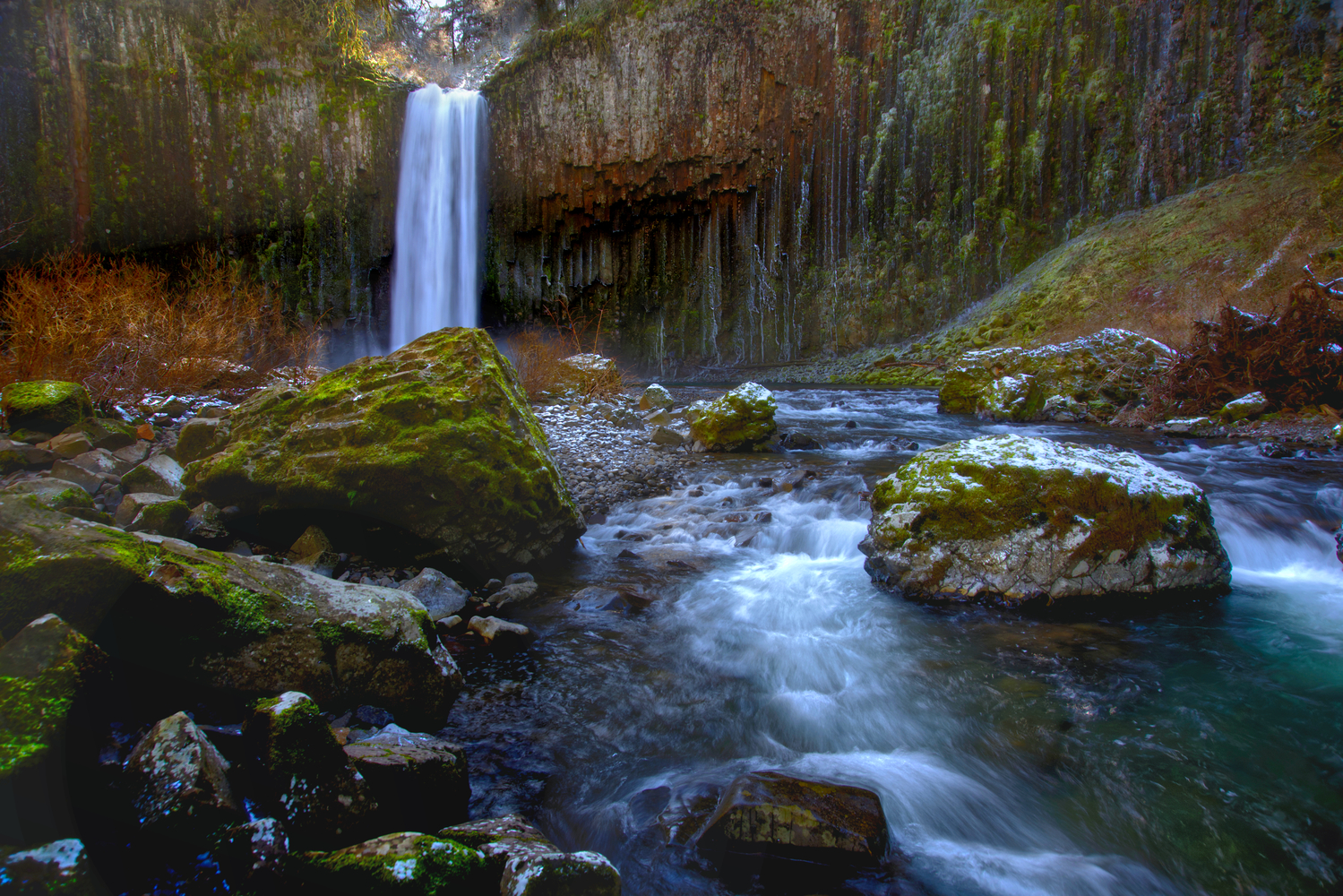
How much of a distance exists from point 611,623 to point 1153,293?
57.1 ft

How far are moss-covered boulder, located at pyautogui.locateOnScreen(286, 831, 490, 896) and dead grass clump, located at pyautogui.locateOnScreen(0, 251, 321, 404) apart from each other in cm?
821

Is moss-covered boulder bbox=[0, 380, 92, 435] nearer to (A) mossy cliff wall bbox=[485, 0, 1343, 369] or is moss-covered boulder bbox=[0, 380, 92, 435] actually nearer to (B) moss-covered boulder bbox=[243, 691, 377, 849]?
(B) moss-covered boulder bbox=[243, 691, 377, 849]

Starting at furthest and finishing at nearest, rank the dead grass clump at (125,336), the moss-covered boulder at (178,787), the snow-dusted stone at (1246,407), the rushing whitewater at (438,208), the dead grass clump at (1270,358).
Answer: the rushing whitewater at (438,208)
the snow-dusted stone at (1246,407)
the dead grass clump at (1270,358)
the dead grass clump at (125,336)
the moss-covered boulder at (178,787)

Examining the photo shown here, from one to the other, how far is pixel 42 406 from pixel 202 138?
2401 centimetres

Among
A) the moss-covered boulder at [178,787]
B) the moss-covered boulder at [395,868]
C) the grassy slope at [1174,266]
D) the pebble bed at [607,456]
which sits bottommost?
the pebble bed at [607,456]

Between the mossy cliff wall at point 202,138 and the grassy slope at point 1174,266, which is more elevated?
the mossy cliff wall at point 202,138

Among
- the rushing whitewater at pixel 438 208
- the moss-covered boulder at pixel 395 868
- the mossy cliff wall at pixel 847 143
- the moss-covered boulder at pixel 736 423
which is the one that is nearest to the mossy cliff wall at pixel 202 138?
the rushing whitewater at pixel 438 208

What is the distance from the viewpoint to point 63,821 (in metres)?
1.44

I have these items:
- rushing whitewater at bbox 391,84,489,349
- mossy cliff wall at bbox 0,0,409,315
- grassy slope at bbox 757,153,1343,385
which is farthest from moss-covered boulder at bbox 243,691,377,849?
mossy cliff wall at bbox 0,0,409,315

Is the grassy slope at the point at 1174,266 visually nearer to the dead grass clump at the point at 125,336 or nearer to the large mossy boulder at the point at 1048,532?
the large mossy boulder at the point at 1048,532

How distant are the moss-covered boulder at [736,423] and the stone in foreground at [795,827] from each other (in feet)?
22.6

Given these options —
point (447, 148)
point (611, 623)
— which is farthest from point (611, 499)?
point (447, 148)

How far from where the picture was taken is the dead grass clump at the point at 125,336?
708 cm

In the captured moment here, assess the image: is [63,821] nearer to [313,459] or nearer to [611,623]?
[611,623]
